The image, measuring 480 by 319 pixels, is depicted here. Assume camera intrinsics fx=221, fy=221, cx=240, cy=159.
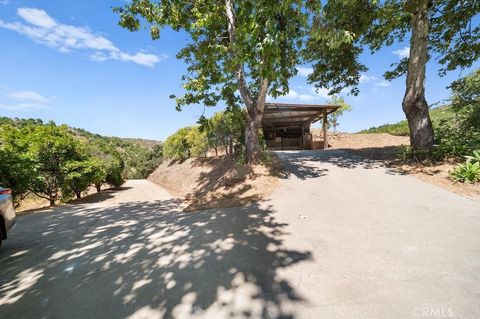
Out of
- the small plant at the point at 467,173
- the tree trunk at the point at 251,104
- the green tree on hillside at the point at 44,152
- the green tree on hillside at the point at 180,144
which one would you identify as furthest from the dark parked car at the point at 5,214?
the green tree on hillside at the point at 180,144

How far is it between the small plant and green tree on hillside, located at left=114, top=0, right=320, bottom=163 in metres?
5.50

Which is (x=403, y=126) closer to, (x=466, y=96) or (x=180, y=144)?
(x=466, y=96)

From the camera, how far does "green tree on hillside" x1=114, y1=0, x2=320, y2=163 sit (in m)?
5.44

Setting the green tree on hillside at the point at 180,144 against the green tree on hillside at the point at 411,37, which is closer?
the green tree on hillside at the point at 411,37

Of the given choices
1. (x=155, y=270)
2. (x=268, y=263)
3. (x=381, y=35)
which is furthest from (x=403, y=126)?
(x=155, y=270)

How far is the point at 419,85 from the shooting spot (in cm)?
803

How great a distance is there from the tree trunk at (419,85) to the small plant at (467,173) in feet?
6.16

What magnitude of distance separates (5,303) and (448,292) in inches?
204

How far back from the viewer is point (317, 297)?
2.44 metres

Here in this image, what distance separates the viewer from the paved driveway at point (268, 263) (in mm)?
2369

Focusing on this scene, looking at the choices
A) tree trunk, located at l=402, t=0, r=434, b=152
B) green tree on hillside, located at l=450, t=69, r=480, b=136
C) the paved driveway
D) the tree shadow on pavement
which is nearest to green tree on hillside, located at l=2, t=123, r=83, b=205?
the paved driveway

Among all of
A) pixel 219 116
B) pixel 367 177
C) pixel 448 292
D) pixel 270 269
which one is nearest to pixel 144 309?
pixel 270 269

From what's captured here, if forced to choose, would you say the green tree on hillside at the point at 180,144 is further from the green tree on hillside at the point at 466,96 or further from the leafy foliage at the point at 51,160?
the green tree on hillside at the point at 466,96

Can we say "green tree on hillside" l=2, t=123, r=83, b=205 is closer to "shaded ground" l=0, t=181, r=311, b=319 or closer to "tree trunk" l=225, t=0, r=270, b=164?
"shaded ground" l=0, t=181, r=311, b=319
